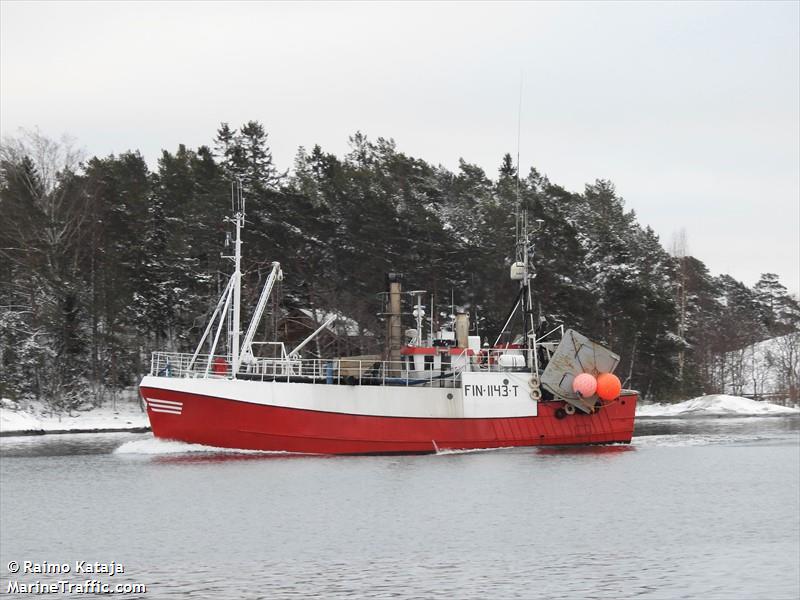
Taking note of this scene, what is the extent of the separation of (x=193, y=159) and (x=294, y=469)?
156ft

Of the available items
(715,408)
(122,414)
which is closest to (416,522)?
(122,414)

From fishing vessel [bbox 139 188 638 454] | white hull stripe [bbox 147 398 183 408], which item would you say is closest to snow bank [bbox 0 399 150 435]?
fishing vessel [bbox 139 188 638 454]

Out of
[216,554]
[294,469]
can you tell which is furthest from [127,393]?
[216,554]

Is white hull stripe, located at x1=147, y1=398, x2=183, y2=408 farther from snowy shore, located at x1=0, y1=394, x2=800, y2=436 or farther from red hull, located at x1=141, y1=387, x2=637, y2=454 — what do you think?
snowy shore, located at x1=0, y1=394, x2=800, y2=436

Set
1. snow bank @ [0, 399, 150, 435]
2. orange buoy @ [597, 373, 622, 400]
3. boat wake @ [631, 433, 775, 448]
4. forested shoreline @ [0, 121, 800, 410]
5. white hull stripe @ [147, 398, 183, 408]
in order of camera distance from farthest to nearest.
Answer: forested shoreline @ [0, 121, 800, 410], snow bank @ [0, 399, 150, 435], boat wake @ [631, 433, 775, 448], orange buoy @ [597, 373, 622, 400], white hull stripe @ [147, 398, 183, 408]

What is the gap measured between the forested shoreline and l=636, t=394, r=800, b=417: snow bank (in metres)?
1.88

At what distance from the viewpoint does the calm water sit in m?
20.9

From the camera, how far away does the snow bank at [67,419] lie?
5544 centimetres

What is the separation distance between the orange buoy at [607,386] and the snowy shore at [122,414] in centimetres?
2576

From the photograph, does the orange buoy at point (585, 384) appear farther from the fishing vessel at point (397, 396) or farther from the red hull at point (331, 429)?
the red hull at point (331, 429)

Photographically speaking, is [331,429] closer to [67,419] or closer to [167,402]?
[167,402]

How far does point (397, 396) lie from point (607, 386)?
824cm

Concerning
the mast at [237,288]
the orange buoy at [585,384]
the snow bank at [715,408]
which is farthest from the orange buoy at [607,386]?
the snow bank at [715,408]

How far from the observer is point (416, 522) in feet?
88.6
